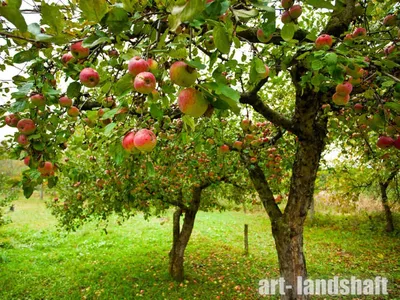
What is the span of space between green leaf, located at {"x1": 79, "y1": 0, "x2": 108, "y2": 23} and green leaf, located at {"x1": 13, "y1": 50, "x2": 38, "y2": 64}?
0.43 m

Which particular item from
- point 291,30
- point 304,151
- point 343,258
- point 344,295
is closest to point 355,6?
point 304,151

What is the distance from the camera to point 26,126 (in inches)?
61.7

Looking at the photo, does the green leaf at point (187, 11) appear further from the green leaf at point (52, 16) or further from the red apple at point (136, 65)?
the green leaf at point (52, 16)

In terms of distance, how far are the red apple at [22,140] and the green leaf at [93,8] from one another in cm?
101

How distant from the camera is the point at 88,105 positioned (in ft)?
9.80

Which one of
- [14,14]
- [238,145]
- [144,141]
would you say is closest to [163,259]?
[238,145]

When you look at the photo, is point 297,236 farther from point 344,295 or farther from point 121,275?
point 121,275

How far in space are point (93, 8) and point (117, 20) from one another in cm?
8

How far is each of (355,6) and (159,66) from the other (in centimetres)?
271

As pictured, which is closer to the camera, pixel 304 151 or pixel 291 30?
pixel 291 30

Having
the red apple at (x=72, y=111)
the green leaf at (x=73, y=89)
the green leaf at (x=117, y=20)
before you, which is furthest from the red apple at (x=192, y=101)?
the red apple at (x=72, y=111)

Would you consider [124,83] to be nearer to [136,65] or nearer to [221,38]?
[136,65]

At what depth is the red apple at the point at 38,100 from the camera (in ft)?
4.70

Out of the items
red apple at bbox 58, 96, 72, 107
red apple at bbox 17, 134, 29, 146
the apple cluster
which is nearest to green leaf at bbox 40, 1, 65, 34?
red apple at bbox 58, 96, 72, 107
